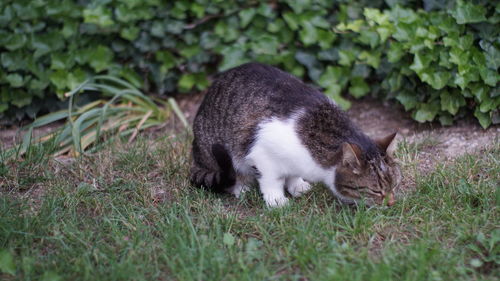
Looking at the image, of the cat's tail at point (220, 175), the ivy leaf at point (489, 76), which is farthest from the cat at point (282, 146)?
the ivy leaf at point (489, 76)

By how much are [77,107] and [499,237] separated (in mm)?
3815

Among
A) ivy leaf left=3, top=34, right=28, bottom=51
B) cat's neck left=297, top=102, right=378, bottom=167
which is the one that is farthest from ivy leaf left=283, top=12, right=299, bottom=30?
ivy leaf left=3, top=34, right=28, bottom=51

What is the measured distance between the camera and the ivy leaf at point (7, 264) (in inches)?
109

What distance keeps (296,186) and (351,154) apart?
0.72 metres

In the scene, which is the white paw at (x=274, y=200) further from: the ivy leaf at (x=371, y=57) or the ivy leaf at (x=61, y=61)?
the ivy leaf at (x=61, y=61)

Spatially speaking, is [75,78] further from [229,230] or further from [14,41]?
[229,230]

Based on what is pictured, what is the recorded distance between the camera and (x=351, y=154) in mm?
3184

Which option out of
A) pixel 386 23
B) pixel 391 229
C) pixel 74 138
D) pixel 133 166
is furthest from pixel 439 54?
pixel 74 138

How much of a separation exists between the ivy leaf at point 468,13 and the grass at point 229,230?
1.06 meters

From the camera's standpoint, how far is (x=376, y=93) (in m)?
5.08

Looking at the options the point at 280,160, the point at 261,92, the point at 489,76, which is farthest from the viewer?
the point at 489,76

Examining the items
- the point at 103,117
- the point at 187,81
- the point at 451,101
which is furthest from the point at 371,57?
the point at 103,117

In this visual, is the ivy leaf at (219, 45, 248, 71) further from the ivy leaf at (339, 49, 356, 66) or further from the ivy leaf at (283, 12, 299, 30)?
the ivy leaf at (339, 49, 356, 66)

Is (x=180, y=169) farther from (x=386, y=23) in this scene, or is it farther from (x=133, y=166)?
(x=386, y=23)
